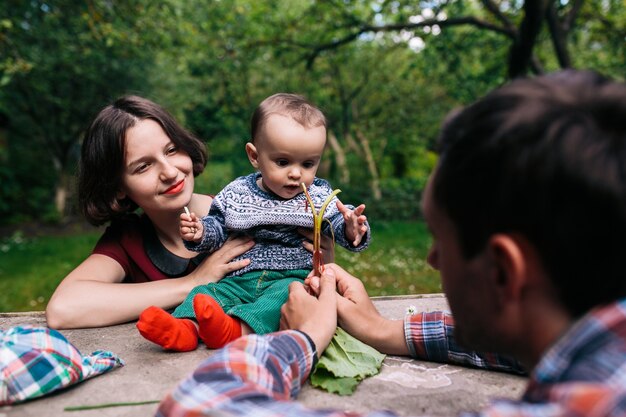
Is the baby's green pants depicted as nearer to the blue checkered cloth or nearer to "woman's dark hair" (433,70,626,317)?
the blue checkered cloth

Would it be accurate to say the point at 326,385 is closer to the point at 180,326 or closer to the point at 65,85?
the point at 180,326

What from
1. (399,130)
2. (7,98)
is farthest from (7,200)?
(399,130)

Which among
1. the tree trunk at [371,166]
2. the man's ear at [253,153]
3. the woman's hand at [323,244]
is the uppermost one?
the man's ear at [253,153]

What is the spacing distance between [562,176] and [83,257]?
7.57 meters

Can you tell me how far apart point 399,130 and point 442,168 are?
11629mm

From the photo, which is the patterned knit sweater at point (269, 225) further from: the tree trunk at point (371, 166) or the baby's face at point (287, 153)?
the tree trunk at point (371, 166)

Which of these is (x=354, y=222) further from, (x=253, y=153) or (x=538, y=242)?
(x=538, y=242)

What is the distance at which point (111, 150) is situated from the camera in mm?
2412

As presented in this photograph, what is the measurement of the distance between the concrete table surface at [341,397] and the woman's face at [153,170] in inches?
27.1

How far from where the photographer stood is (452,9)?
7.58 meters

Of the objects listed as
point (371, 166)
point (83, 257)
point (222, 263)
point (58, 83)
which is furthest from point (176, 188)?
point (58, 83)

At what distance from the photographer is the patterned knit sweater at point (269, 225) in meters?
2.30

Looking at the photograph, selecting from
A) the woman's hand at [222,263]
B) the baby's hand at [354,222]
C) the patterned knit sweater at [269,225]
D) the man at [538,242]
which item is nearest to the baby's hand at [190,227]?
the patterned knit sweater at [269,225]

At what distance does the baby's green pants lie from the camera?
79.7 inches
